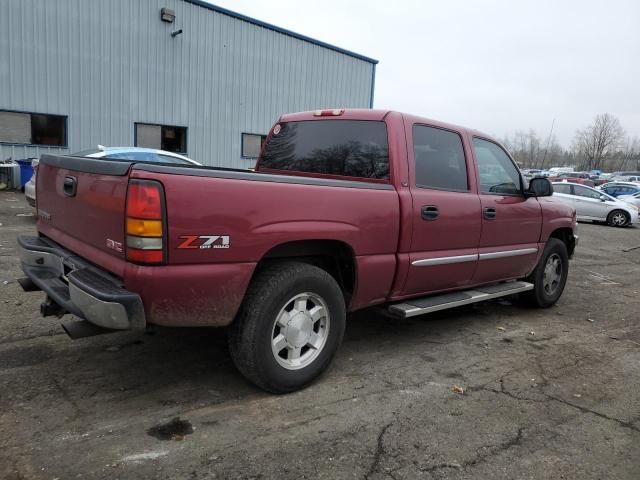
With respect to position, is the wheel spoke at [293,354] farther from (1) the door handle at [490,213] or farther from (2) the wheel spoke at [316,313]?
(1) the door handle at [490,213]

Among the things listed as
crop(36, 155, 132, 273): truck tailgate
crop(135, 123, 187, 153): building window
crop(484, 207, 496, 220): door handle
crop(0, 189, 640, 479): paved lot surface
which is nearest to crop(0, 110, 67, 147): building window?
crop(135, 123, 187, 153): building window

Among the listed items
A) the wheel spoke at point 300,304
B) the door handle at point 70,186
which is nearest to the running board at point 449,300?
the wheel spoke at point 300,304

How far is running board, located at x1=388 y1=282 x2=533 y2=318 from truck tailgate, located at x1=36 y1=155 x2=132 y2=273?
7.06 ft

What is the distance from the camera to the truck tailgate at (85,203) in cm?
289

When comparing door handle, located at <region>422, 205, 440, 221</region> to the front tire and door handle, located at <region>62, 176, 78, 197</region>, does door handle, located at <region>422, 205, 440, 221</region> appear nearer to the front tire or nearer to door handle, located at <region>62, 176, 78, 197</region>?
the front tire

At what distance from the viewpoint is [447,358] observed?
4.33 metres

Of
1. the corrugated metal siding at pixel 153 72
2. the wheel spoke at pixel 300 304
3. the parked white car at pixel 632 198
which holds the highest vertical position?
the corrugated metal siding at pixel 153 72

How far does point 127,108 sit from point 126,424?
49.9 ft

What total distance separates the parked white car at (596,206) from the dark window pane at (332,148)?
663 inches

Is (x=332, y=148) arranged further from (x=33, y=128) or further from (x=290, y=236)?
(x=33, y=128)

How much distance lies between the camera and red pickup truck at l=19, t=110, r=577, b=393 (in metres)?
2.81

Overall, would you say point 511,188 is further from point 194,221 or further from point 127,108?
point 127,108

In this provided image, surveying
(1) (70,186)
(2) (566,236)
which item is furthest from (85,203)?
(2) (566,236)

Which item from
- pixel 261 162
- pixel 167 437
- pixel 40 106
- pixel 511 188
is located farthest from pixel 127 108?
pixel 167 437
